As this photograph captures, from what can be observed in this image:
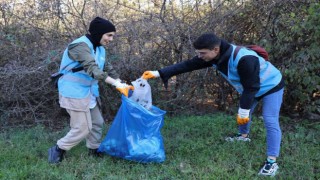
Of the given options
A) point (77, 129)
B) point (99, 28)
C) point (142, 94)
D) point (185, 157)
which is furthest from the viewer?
point (185, 157)

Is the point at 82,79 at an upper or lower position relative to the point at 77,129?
upper

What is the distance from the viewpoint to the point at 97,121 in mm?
3564

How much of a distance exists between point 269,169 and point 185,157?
847 mm

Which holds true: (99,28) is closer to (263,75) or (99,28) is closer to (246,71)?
(246,71)

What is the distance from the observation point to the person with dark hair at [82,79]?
3049 mm

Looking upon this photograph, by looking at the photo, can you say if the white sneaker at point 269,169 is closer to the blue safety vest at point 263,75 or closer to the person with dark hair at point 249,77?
the person with dark hair at point 249,77

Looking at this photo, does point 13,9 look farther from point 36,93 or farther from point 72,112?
point 72,112

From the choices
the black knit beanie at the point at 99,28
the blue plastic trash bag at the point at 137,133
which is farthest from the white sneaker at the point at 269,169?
the black knit beanie at the point at 99,28

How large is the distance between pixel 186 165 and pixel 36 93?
2.42 m

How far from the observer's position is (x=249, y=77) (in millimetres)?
2996

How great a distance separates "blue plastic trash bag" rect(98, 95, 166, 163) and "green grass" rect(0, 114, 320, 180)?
0.12 meters

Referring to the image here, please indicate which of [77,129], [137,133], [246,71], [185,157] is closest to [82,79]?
[77,129]

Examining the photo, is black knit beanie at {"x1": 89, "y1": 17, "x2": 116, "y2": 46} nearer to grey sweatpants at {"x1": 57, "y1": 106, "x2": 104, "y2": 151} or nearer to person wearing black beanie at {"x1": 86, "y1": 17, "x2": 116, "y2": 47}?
person wearing black beanie at {"x1": 86, "y1": 17, "x2": 116, "y2": 47}

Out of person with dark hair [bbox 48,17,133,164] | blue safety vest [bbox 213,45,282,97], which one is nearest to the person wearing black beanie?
person with dark hair [bbox 48,17,133,164]
